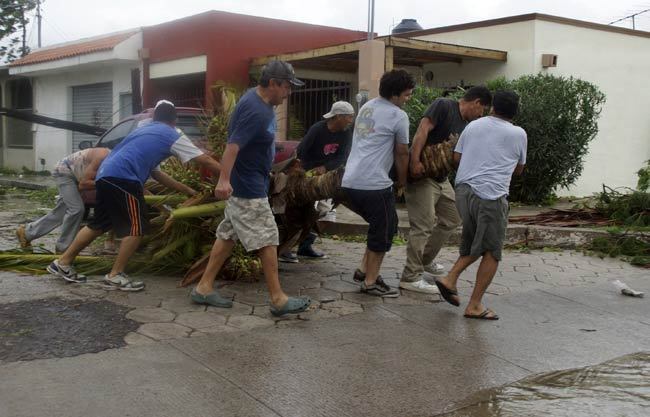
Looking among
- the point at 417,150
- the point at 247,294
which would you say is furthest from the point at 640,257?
the point at 247,294

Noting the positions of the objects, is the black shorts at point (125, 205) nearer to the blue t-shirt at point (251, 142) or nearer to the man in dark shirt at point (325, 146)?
the blue t-shirt at point (251, 142)

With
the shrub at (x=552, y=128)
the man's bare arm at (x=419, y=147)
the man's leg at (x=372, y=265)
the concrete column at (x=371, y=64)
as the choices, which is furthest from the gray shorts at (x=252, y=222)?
the shrub at (x=552, y=128)

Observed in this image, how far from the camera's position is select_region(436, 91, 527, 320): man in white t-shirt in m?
5.36

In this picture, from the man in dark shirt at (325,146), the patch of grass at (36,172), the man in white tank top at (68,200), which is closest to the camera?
the man in white tank top at (68,200)

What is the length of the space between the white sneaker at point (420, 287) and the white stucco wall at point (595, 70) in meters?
9.03

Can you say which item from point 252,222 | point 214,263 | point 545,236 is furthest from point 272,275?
point 545,236

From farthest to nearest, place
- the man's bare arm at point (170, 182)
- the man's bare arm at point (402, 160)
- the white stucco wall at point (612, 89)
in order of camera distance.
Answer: the white stucco wall at point (612, 89) < the man's bare arm at point (170, 182) < the man's bare arm at point (402, 160)

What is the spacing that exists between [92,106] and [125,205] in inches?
636

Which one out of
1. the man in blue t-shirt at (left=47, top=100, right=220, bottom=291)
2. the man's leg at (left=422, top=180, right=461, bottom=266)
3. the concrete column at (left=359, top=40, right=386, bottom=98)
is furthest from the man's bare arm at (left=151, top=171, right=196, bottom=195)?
the concrete column at (left=359, top=40, right=386, bottom=98)

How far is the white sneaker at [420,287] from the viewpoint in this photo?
20.3 feet

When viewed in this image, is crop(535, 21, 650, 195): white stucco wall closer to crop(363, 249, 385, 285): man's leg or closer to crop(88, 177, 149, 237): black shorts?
crop(363, 249, 385, 285): man's leg

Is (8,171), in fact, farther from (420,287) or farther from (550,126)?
(420,287)

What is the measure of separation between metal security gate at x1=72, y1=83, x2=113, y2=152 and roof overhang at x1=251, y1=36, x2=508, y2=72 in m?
6.01

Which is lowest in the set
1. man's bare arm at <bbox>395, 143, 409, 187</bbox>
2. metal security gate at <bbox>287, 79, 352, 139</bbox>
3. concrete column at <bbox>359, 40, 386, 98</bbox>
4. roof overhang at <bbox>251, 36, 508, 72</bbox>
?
man's bare arm at <bbox>395, 143, 409, 187</bbox>
